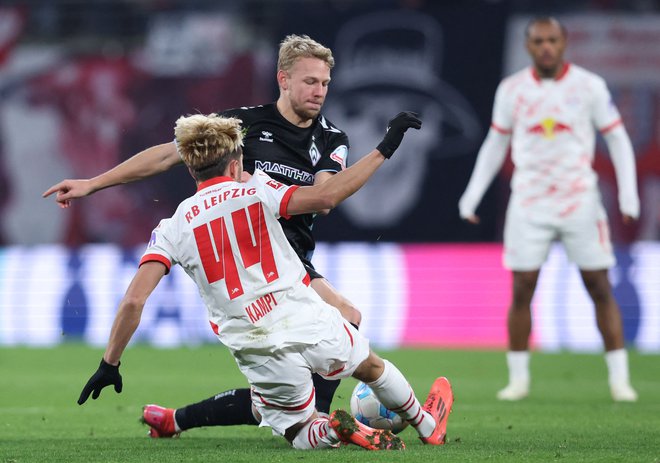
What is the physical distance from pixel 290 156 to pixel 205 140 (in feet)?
3.58

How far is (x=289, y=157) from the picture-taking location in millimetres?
6680

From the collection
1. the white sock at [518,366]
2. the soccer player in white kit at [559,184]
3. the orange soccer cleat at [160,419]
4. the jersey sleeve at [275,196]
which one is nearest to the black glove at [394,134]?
the jersey sleeve at [275,196]

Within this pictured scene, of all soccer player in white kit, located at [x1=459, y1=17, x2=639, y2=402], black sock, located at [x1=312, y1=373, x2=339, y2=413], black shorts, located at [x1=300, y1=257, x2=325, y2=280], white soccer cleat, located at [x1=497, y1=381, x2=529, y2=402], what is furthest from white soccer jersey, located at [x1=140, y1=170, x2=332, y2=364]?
soccer player in white kit, located at [x1=459, y1=17, x2=639, y2=402]

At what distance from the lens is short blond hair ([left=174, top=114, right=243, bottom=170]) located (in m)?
5.64

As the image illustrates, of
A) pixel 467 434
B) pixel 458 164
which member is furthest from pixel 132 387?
pixel 458 164

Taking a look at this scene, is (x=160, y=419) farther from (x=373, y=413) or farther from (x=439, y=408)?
(x=439, y=408)

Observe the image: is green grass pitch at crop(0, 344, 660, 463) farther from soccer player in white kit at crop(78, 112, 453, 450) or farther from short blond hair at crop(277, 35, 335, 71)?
short blond hair at crop(277, 35, 335, 71)

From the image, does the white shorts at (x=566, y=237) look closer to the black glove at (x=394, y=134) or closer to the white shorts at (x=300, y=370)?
the white shorts at (x=300, y=370)

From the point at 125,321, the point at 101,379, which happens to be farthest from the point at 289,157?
the point at 101,379

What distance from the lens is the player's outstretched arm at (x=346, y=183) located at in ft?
18.4

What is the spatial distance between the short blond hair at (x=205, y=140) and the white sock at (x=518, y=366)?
13.3 feet

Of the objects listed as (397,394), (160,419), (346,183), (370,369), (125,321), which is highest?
(346,183)

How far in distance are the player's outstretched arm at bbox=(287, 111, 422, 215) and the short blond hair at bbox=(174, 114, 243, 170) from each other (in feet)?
1.21

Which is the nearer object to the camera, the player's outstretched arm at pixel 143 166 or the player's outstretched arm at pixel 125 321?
the player's outstretched arm at pixel 125 321
